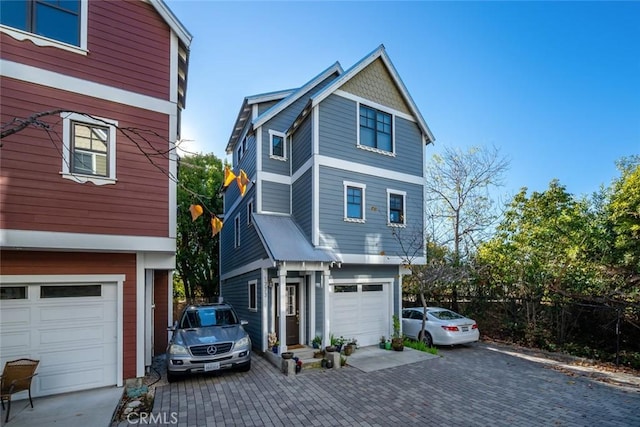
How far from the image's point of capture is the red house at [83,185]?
6758 millimetres

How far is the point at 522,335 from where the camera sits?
43.3 ft

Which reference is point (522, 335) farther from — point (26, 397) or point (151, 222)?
point (26, 397)

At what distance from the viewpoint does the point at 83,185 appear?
7.24 metres

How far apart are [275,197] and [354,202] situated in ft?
9.72

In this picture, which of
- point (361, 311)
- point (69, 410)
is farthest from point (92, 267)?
point (361, 311)

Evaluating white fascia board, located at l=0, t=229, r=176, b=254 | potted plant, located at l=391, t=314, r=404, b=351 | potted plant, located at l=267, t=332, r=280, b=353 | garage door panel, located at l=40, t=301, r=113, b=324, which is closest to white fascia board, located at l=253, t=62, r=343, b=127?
white fascia board, located at l=0, t=229, r=176, b=254

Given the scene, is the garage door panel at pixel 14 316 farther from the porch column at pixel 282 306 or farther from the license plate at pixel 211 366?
the porch column at pixel 282 306

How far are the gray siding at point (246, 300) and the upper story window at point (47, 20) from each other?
8.10 meters

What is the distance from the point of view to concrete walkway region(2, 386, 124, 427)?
591 cm

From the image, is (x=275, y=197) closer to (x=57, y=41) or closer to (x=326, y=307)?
(x=326, y=307)

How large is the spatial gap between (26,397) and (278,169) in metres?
9.18

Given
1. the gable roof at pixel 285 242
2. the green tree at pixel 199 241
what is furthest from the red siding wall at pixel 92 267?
the green tree at pixel 199 241

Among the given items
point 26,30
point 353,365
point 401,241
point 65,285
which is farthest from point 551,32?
point 65,285

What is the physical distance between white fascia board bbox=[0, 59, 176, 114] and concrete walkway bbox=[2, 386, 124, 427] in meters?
6.35
